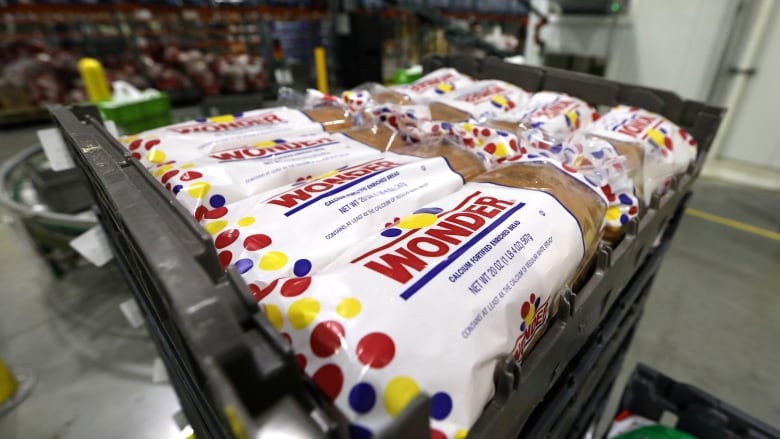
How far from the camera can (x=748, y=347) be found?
1544 mm

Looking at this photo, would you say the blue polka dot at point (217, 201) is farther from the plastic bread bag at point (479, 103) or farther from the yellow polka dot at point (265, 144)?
the plastic bread bag at point (479, 103)

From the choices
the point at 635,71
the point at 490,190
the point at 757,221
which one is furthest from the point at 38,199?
the point at 757,221

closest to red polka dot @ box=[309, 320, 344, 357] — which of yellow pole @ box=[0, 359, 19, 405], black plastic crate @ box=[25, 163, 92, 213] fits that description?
yellow pole @ box=[0, 359, 19, 405]

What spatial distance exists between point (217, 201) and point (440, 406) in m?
0.45

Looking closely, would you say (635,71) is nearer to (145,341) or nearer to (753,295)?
(753,295)

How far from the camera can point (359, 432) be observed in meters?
0.33

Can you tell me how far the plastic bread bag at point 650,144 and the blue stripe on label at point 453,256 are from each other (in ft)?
1.44

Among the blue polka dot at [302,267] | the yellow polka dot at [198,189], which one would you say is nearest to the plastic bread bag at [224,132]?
the yellow polka dot at [198,189]

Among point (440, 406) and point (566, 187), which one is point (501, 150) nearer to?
point (566, 187)

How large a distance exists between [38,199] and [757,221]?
167 inches

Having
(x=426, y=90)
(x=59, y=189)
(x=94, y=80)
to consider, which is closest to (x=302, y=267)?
(x=426, y=90)

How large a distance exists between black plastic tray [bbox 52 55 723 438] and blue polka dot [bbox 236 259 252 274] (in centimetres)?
10

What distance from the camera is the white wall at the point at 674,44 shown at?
2631 millimetres

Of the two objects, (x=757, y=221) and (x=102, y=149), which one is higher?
(x=102, y=149)
